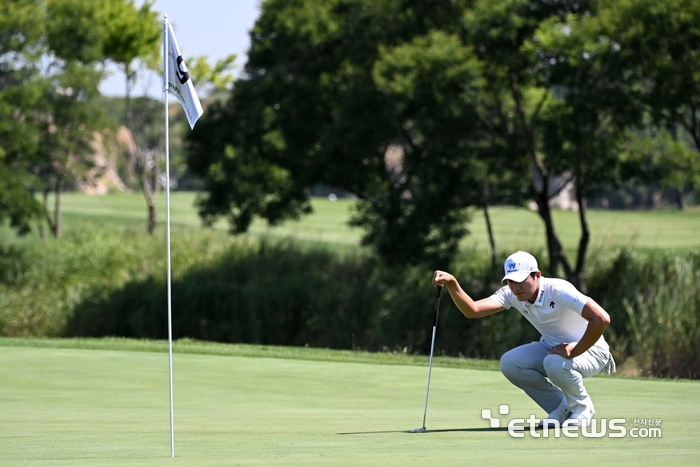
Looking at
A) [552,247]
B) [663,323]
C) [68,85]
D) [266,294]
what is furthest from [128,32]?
[663,323]

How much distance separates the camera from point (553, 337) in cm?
733

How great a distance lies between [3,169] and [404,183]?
1083cm

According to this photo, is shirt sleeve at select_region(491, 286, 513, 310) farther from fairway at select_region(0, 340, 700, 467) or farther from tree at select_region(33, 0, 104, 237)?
tree at select_region(33, 0, 104, 237)

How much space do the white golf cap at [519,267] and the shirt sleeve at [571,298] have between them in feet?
0.74

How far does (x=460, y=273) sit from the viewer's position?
2611cm

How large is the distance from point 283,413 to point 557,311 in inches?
98.2

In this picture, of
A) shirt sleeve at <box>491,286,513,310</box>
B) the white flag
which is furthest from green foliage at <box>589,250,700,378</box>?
the white flag

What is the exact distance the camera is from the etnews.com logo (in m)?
6.41

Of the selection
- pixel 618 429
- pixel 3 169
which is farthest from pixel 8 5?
pixel 618 429

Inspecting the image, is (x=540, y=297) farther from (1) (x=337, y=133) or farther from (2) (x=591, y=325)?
(1) (x=337, y=133)

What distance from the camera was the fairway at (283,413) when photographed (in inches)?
219

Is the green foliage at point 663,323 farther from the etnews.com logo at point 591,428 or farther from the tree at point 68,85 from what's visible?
the tree at point 68,85

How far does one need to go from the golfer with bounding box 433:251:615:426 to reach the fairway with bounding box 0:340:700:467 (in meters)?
0.47

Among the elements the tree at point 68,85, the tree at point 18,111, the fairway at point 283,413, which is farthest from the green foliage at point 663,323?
the tree at point 68,85
